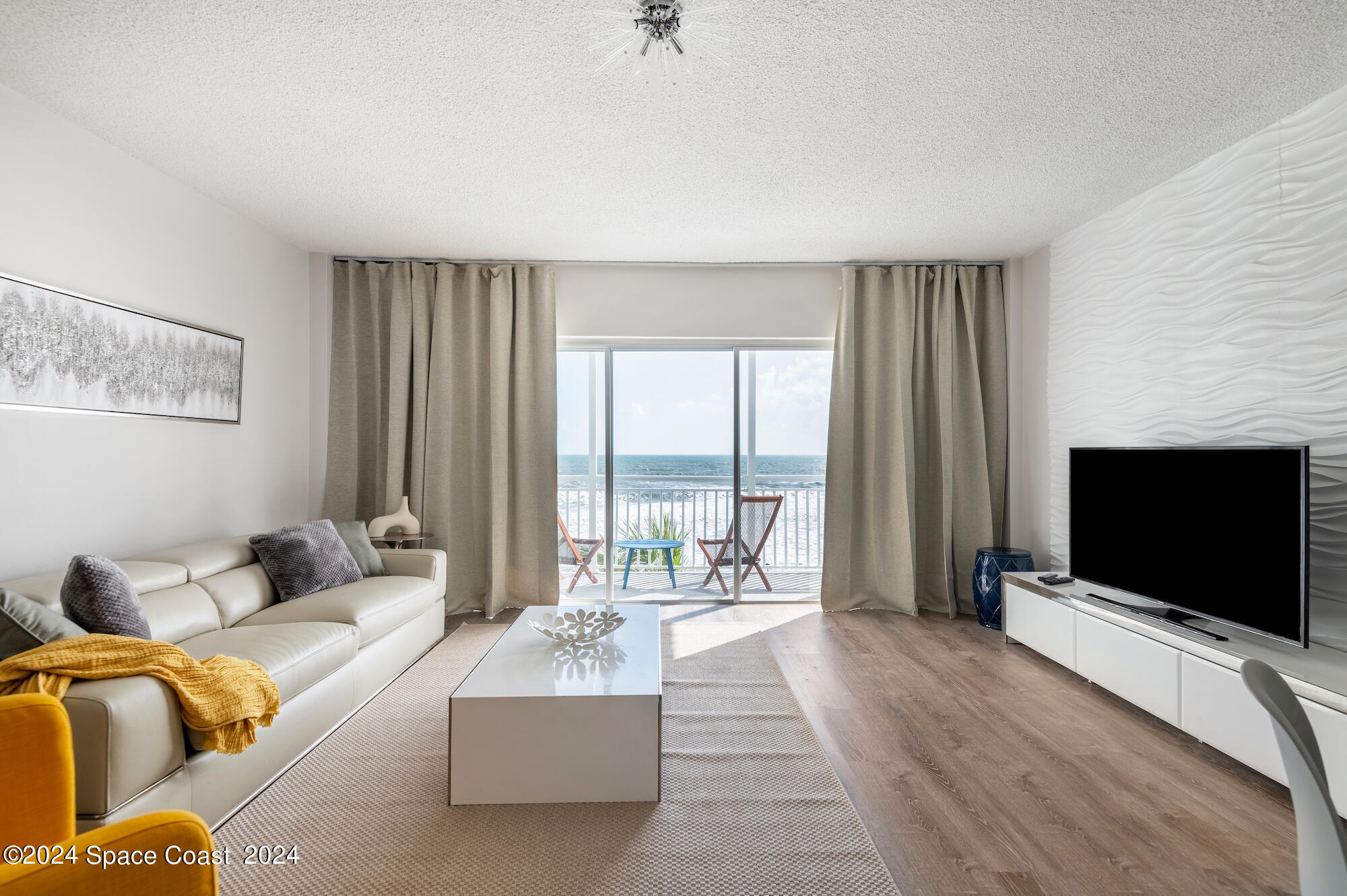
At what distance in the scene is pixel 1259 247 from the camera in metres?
2.72

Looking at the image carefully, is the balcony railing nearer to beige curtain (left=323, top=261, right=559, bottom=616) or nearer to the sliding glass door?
the sliding glass door

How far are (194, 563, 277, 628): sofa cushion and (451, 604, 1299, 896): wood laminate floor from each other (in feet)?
8.27

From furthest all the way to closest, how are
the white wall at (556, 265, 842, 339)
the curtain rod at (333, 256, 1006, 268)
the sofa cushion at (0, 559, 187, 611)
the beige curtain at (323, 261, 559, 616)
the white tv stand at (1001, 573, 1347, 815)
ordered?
1. the white wall at (556, 265, 842, 339)
2. the curtain rod at (333, 256, 1006, 268)
3. the beige curtain at (323, 261, 559, 616)
4. the sofa cushion at (0, 559, 187, 611)
5. the white tv stand at (1001, 573, 1347, 815)

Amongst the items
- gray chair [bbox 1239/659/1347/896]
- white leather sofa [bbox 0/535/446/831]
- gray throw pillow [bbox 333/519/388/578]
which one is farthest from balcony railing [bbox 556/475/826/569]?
gray chair [bbox 1239/659/1347/896]

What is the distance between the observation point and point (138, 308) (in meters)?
3.04

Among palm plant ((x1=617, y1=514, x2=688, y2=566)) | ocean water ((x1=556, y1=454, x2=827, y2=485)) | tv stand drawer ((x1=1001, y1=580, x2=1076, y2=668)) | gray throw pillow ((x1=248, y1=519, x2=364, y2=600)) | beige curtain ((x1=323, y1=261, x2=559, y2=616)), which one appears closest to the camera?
gray throw pillow ((x1=248, y1=519, x2=364, y2=600))

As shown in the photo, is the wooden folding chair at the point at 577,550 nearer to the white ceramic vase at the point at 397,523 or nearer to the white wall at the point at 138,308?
the white ceramic vase at the point at 397,523

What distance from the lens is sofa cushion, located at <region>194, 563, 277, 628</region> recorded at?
2803 millimetres

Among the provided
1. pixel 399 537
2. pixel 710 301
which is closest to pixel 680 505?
pixel 710 301

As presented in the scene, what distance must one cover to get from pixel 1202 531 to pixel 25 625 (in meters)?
4.09

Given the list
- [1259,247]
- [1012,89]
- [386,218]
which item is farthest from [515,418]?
[1259,247]

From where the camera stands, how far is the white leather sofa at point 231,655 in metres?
1.65

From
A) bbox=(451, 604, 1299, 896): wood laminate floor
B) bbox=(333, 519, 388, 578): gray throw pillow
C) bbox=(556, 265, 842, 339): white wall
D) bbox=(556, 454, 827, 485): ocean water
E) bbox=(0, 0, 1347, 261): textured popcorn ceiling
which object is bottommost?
bbox=(451, 604, 1299, 896): wood laminate floor

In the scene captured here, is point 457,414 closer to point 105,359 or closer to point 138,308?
point 138,308
